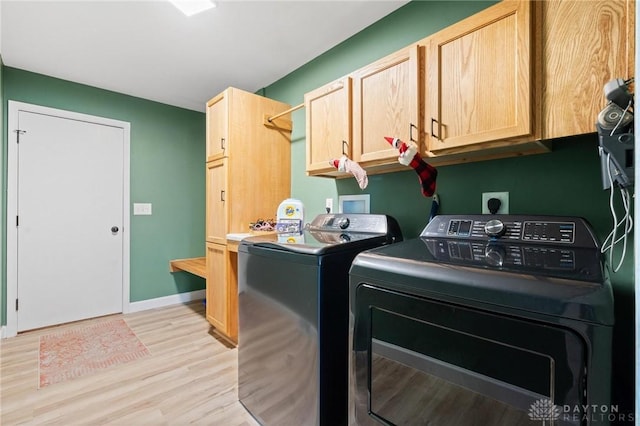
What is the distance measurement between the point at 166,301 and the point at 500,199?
11.9 feet

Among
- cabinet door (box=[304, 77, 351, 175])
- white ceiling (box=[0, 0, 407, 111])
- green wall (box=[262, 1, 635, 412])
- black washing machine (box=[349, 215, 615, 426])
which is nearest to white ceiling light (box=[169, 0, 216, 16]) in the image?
white ceiling (box=[0, 0, 407, 111])

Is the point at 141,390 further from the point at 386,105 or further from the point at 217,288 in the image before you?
the point at 386,105

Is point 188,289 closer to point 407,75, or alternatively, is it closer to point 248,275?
point 248,275

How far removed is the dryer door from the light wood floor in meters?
1.03

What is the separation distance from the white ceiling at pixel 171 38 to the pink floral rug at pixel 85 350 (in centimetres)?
246

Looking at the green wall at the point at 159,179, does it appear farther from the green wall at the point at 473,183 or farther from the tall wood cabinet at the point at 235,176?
the green wall at the point at 473,183

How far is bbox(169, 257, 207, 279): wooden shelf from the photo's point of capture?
Answer: 3.06 metres

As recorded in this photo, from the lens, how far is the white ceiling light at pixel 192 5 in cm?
174

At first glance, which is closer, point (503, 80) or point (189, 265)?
point (503, 80)

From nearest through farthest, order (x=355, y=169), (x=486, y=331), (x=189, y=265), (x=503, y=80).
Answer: (x=486, y=331), (x=503, y=80), (x=355, y=169), (x=189, y=265)

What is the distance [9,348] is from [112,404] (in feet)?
5.00

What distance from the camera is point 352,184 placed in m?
2.14

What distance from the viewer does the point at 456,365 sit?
2.62 feet

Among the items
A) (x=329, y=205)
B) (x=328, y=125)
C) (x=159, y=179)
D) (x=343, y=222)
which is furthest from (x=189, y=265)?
(x=328, y=125)
